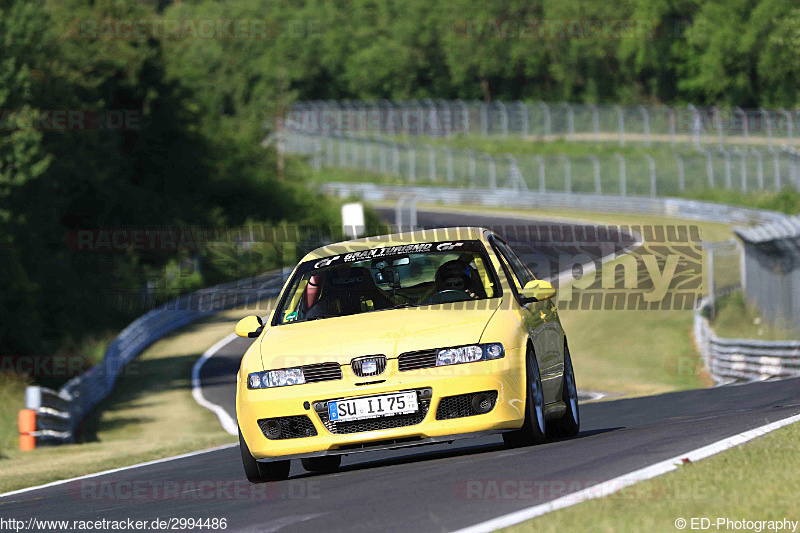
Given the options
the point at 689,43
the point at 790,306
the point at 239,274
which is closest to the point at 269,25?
the point at 689,43

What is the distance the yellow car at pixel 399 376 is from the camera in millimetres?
8938

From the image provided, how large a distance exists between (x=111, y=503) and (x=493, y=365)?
278 centimetres

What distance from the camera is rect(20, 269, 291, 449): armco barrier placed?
21.8 meters

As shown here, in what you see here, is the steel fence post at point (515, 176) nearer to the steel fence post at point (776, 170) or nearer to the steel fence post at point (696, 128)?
the steel fence post at point (696, 128)

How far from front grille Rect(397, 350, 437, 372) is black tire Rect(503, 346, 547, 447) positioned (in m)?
0.69

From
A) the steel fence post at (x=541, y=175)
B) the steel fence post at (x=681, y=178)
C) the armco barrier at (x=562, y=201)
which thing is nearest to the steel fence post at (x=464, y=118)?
the armco barrier at (x=562, y=201)

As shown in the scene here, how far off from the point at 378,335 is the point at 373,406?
0.49 metres

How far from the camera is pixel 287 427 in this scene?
9.16 m

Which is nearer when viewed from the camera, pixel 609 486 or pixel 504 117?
pixel 609 486

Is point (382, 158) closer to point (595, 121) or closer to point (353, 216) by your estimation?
point (595, 121)

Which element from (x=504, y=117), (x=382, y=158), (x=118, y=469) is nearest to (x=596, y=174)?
(x=504, y=117)

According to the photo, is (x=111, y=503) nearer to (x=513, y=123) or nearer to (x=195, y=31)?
(x=513, y=123)

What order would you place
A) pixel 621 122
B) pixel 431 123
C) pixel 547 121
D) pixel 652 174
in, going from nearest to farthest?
1. pixel 652 174
2. pixel 621 122
3. pixel 547 121
4. pixel 431 123

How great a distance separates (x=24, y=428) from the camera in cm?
2028
